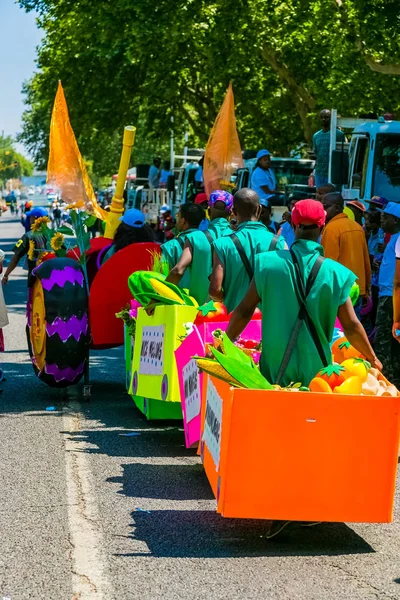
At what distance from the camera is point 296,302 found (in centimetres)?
656

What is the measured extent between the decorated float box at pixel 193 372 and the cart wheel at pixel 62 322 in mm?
2135

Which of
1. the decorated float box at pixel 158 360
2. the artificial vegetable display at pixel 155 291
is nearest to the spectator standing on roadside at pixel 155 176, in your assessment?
the decorated float box at pixel 158 360

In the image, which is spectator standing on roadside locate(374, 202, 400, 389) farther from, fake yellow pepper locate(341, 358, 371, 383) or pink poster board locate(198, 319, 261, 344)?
fake yellow pepper locate(341, 358, 371, 383)

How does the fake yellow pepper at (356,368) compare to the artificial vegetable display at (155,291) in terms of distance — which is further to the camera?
the artificial vegetable display at (155,291)

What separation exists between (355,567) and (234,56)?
86.3 feet

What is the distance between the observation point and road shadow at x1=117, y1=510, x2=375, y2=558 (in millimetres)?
6273

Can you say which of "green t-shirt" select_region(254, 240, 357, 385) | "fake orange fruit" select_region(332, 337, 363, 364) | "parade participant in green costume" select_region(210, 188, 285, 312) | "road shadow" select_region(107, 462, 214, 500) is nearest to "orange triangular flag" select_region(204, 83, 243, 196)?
"parade participant in green costume" select_region(210, 188, 285, 312)

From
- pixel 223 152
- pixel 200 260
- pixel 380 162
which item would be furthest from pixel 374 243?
pixel 200 260

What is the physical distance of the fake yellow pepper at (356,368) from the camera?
21.5ft

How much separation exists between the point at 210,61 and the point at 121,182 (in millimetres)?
19290

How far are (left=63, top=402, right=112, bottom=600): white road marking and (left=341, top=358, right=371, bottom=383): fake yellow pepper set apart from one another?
1.59m

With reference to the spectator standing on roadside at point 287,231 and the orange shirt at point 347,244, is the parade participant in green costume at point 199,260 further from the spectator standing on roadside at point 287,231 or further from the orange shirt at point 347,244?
the spectator standing on roadside at point 287,231

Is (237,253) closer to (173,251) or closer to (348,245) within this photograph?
(173,251)

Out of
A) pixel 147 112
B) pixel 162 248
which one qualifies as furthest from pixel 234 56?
pixel 162 248
